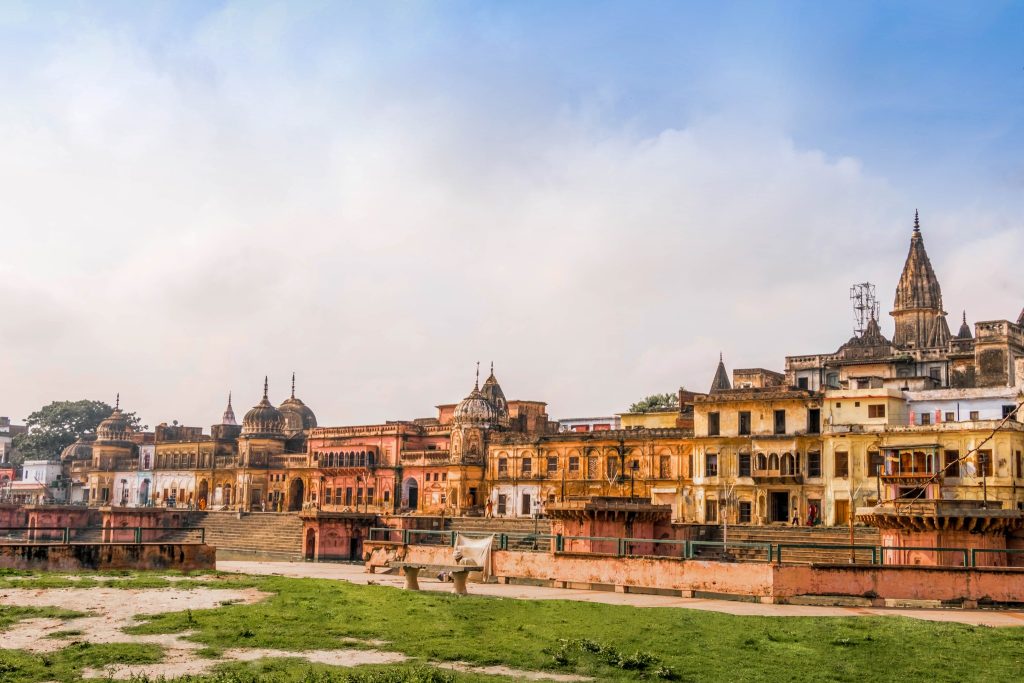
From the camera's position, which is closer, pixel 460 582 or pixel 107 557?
pixel 460 582

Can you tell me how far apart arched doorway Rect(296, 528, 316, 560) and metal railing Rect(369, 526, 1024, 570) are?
7816 millimetres

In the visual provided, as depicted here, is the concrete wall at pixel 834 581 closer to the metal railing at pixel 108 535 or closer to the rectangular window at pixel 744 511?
the rectangular window at pixel 744 511

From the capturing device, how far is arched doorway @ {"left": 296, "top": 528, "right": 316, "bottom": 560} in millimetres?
56209

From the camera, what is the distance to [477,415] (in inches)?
2783

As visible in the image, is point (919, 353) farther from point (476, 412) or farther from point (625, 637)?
point (625, 637)

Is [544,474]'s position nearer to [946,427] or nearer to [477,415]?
[477,415]

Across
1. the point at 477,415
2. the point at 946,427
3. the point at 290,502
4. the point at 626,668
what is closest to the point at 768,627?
the point at 626,668

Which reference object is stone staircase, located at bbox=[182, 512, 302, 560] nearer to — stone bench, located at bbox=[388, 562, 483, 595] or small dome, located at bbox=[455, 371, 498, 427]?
small dome, located at bbox=[455, 371, 498, 427]

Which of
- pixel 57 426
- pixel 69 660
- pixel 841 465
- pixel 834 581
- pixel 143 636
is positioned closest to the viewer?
pixel 69 660

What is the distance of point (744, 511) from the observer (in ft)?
191

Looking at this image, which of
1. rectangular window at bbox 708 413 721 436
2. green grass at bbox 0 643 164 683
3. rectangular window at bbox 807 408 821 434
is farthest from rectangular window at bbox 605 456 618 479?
green grass at bbox 0 643 164 683

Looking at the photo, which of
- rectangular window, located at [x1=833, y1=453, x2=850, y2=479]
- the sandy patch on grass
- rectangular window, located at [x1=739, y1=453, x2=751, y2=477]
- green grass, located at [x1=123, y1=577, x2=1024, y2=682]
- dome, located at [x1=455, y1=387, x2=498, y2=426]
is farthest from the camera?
dome, located at [x1=455, y1=387, x2=498, y2=426]

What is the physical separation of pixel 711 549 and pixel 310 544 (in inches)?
860

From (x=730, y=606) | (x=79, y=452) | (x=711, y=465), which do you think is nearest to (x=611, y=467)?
(x=711, y=465)
